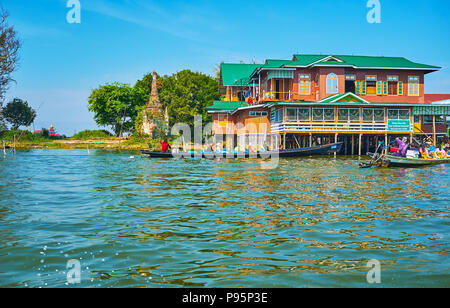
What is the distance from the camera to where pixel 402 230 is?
838 centimetres

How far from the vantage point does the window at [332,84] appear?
35688 millimetres

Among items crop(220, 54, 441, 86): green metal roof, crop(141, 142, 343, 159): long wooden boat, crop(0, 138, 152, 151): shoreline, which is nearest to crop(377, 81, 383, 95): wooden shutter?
crop(220, 54, 441, 86): green metal roof

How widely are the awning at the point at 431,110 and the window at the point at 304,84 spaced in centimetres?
980

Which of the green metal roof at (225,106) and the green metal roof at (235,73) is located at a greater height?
the green metal roof at (235,73)

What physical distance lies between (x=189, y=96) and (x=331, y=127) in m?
29.9

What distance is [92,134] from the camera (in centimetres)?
6775

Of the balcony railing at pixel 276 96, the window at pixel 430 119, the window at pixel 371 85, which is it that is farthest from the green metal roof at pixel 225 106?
the window at pixel 430 119

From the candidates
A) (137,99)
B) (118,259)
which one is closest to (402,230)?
(118,259)

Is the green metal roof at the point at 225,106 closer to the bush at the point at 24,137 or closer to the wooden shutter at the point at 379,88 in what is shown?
the wooden shutter at the point at 379,88

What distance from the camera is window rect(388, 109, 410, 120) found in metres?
35.5

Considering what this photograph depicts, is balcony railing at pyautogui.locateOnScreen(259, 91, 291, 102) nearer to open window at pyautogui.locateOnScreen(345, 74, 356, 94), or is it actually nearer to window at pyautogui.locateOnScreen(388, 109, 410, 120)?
open window at pyautogui.locateOnScreen(345, 74, 356, 94)

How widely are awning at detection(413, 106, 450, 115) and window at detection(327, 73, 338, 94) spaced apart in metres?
7.47

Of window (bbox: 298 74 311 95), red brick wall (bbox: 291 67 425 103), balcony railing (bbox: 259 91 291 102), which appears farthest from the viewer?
window (bbox: 298 74 311 95)

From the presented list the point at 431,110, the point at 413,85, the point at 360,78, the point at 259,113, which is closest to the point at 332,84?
the point at 360,78
